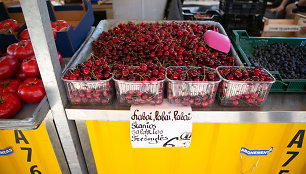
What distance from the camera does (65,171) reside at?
1520mm

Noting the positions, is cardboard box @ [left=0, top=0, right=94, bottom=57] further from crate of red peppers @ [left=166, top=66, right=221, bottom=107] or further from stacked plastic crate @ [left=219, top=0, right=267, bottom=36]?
stacked plastic crate @ [left=219, top=0, right=267, bottom=36]

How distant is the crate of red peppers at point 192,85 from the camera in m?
1.12

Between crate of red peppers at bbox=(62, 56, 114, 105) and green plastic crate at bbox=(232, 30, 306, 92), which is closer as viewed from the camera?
crate of red peppers at bbox=(62, 56, 114, 105)

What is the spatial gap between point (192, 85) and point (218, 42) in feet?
2.20

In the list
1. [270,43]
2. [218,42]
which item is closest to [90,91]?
[218,42]

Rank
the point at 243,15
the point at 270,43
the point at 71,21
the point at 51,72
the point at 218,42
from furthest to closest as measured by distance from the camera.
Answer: the point at 243,15 → the point at 71,21 → the point at 270,43 → the point at 218,42 → the point at 51,72

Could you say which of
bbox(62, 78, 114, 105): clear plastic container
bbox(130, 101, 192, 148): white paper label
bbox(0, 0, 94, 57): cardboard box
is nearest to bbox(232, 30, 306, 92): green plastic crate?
bbox(130, 101, 192, 148): white paper label

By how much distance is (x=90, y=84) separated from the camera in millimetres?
1133

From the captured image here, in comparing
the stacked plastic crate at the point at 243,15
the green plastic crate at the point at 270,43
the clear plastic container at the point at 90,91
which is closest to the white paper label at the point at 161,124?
the clear plastic container at the point at 90,91

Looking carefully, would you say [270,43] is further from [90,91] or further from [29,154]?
[29,154]

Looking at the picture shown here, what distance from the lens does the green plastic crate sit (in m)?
1.30

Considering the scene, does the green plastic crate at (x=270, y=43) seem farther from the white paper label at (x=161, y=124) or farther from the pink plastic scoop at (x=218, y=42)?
the white paper label at (x=161, y=124)

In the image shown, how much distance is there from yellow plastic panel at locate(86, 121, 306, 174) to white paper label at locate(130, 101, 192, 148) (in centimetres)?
12

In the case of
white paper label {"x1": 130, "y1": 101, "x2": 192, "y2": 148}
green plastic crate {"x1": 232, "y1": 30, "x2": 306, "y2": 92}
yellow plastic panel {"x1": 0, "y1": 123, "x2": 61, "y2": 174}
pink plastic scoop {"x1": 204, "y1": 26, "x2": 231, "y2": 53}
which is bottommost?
yellow plastic panel {"x1": 0, "y1": 123, "x2": 61, "y2": 174}
